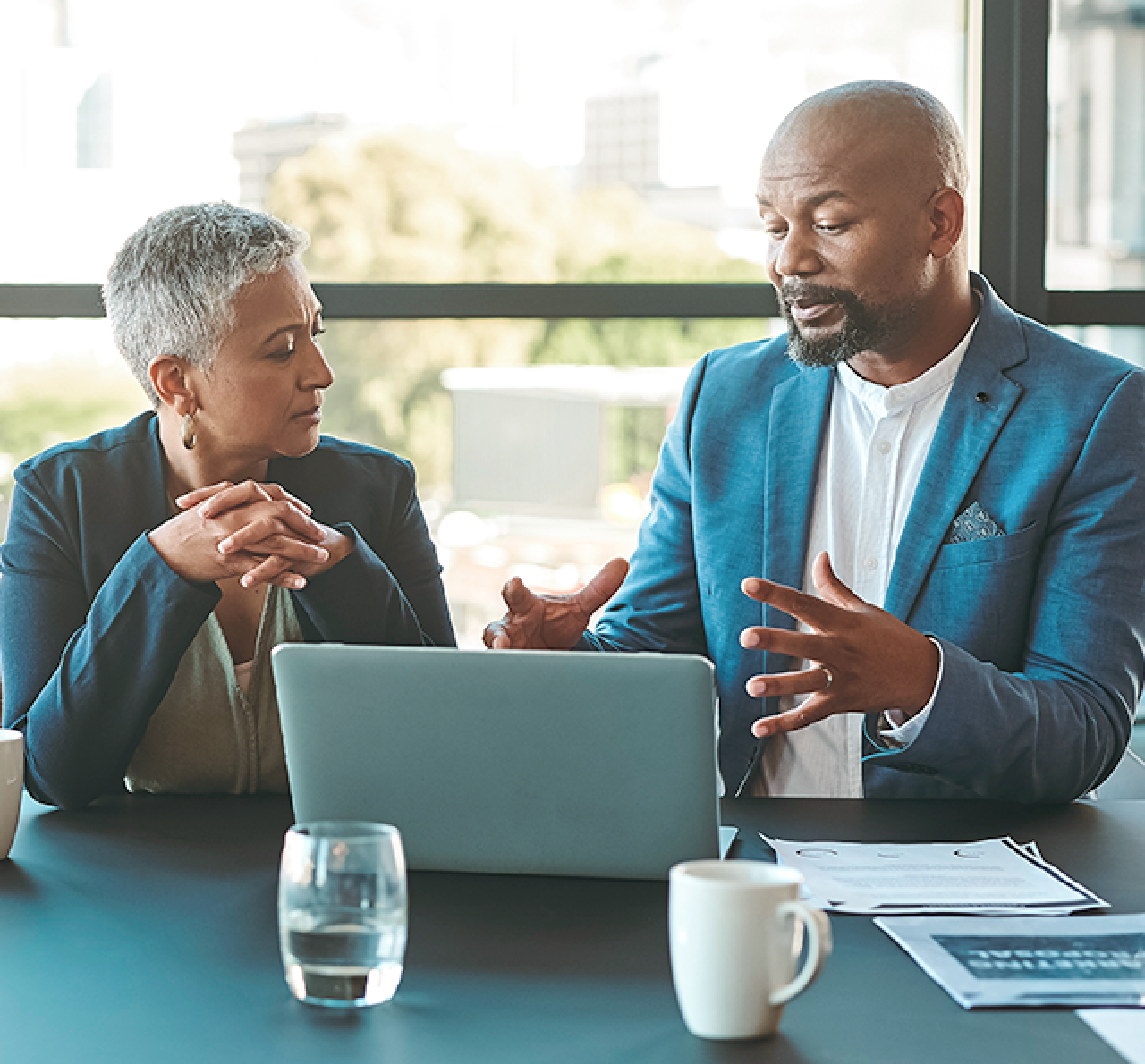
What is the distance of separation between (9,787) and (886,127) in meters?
1.46

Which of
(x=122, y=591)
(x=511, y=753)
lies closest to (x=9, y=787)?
(x=122, y=591)

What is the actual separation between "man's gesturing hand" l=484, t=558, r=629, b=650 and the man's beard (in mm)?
461

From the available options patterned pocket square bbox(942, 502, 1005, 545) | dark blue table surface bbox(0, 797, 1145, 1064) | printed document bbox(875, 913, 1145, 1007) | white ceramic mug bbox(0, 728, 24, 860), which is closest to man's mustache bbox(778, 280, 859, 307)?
patterned pocket square bbox(942, 502, 1005, 545)

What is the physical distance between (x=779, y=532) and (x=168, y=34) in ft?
5.85

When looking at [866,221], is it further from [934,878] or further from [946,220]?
[934,878]

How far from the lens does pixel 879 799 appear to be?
1.41m

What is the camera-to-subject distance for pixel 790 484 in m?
1.90

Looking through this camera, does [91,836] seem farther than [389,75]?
No

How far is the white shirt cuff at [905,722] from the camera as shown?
1411 mm

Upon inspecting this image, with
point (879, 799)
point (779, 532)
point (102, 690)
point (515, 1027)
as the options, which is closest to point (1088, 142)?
point (779, 532)

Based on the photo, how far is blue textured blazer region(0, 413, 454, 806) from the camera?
1461mm

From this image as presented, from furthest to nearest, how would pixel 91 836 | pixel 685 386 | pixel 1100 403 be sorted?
1. pixel 685 386
2. pixel 1100 403
3. pixel 91 836

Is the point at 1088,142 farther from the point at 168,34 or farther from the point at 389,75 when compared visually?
the point at 168,34

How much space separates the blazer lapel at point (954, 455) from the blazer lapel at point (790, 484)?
161 millimetres
